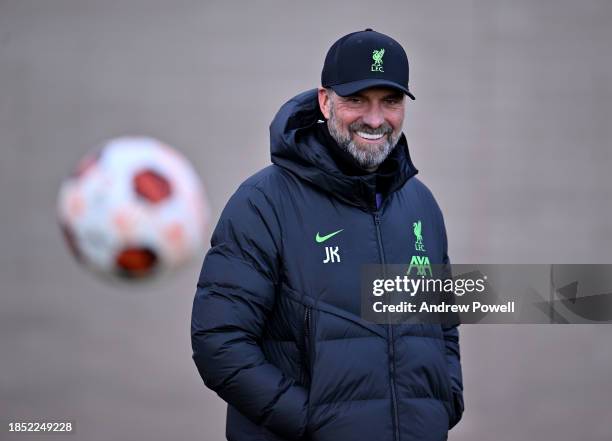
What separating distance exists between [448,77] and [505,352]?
984 mm

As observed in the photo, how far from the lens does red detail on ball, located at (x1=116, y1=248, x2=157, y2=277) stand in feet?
9.02

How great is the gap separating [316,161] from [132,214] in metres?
0.53

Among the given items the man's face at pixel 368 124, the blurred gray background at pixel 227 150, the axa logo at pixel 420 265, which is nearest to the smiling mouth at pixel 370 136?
the man's face at pixel 368 124

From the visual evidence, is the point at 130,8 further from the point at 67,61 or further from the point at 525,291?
the point at 525,291

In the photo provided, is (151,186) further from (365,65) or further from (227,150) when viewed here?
(227,150)

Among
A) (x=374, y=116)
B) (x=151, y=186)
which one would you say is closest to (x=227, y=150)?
(x=151, y=186)

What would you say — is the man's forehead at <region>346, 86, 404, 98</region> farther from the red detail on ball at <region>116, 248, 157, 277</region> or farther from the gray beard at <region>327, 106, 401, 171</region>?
the red detail on ball at <region>116, 248, 157, 277</region>

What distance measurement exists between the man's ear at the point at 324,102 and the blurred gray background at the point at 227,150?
1547 mm

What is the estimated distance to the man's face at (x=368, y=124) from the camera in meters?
2.44

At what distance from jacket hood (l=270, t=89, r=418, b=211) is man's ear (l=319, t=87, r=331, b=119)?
0.13ft

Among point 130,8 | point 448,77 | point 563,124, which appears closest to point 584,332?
point 563,124

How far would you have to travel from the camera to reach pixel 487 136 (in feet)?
13.8

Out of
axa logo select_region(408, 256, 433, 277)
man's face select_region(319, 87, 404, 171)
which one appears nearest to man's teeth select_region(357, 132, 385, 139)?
man's face select_region(319, 87, 404, 171)

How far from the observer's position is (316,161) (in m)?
2.42
